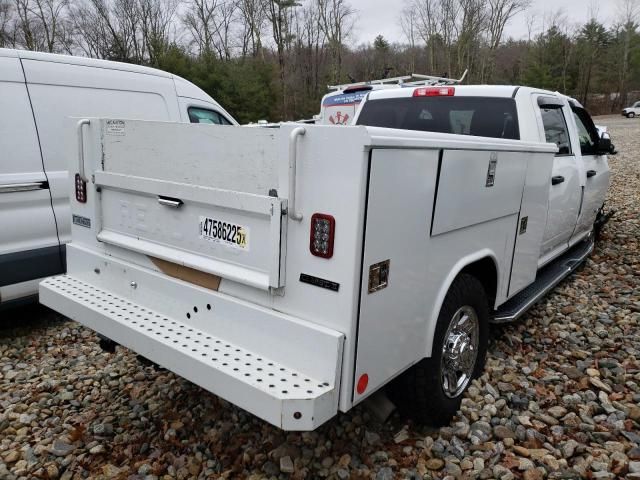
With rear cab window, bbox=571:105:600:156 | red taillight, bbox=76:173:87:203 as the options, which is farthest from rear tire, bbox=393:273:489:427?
rear cab window, bbox=571:105:600:156

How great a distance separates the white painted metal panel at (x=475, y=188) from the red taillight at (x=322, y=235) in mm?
610

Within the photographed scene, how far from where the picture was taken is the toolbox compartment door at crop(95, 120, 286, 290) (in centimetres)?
220

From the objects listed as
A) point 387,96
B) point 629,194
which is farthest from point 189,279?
point 629,194

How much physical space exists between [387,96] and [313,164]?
2867 millimetres

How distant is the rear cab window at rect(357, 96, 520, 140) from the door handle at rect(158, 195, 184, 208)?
7.80 feet

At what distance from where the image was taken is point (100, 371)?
3619 mm

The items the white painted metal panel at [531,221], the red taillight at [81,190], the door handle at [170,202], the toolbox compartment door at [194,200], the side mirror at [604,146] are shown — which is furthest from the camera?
the side mirror at [604,146]

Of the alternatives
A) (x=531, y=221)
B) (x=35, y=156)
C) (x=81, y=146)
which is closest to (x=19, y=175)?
(x=35, y=156)

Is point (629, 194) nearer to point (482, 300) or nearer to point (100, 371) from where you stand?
point (482, 300)

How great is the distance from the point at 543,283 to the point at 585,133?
82.7 inches

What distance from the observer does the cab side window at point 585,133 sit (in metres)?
5.10

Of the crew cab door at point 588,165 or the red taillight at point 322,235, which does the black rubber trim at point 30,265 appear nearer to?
the red taillight at point 322,235

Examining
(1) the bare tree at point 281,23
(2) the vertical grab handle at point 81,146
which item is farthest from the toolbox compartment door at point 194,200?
(1) the bare tree at point 281,23

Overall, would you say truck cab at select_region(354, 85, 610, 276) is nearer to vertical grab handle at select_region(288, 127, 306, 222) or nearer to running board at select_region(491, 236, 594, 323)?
running board at select_region(491, 236, 594, 323)
